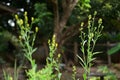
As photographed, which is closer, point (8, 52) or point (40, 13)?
point (40, 13)

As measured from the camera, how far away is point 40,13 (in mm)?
8609

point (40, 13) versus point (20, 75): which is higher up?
point (40, 13)

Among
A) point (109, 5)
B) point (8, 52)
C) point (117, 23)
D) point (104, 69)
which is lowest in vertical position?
point (8, 52)

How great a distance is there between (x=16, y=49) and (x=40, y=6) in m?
5.53

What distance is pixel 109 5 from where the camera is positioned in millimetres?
8156

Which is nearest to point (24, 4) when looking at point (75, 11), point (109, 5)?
→ point (75, 11)

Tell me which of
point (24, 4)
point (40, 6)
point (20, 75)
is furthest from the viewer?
point (20, 75)

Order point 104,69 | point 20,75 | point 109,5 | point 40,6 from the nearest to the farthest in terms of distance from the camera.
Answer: point 104,69
point 109,5
point 40,6
point 20,75

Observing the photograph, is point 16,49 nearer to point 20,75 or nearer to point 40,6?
point 20,75

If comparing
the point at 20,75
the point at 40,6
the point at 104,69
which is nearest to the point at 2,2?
the point at 40,6

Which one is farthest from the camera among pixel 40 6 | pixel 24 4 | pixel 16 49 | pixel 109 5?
pixel 16 49

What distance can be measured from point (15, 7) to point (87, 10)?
245 cm

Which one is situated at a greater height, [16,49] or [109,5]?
[109,5]

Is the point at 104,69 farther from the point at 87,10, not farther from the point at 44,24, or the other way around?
the point at 44,24
